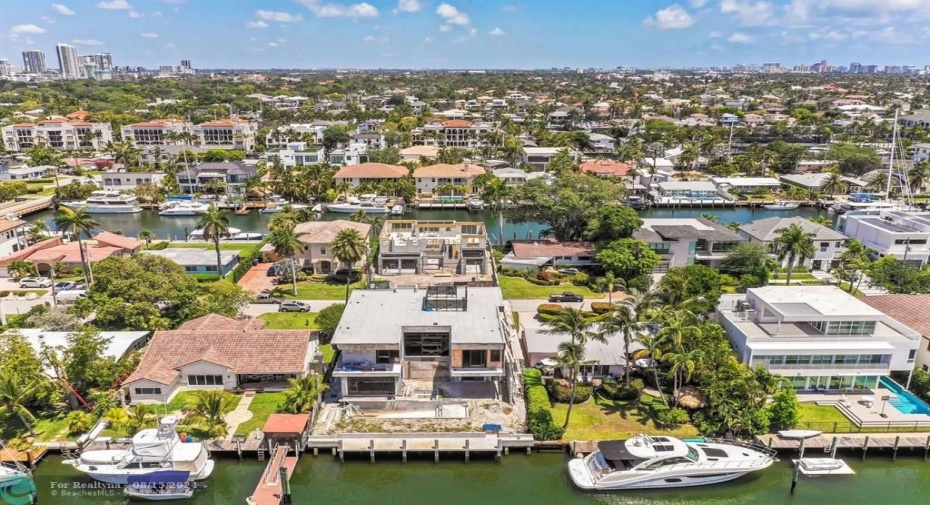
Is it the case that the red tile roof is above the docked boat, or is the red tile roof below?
below

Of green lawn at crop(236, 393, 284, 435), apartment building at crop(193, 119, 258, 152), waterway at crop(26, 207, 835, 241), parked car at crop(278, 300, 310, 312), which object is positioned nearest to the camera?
green lawn at crop(236, 393, 284, 435)

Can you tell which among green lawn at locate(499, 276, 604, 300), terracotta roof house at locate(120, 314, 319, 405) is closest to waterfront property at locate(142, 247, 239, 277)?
terracotta roof house at locate(120, 314, 319, 405)

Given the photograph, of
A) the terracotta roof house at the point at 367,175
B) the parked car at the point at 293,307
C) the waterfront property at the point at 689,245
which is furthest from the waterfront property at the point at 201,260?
the waterfront property at the point at 689,245

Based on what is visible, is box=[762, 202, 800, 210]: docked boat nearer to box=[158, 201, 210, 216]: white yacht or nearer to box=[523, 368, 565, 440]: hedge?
box=[523, 368, 565, 440]: hedge

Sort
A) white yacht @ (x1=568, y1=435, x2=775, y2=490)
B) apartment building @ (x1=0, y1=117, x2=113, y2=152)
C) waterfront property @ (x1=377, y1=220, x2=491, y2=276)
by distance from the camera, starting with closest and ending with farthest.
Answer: white yacht @ (x1=568, y1=435, x2=775, y2=490), waterfront property @ (x1=377, y1=220, x2=491, y2=276), apartment building @ (x1=0, y1=117, x2=113, y2=152)

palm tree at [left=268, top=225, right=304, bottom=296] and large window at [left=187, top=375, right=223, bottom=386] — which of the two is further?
palm tree at [left=268, top=225, right=304, bottom=296]

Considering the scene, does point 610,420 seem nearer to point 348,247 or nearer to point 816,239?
point 348,247

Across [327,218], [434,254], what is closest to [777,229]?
[434,254]

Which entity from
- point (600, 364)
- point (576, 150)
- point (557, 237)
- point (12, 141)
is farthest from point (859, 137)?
point (12, 141)

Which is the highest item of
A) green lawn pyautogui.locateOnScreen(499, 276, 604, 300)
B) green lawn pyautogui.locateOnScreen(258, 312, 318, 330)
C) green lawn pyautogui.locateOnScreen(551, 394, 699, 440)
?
green lawn pyautogui.locateOnScreen(499, 276, 604, 300)
